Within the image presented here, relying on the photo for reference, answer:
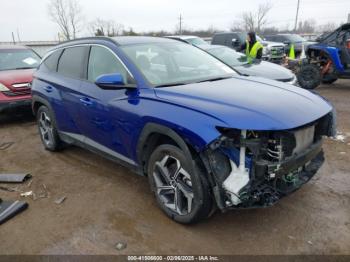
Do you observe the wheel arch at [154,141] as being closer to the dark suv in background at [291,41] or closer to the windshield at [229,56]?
the windshield at [229,56]

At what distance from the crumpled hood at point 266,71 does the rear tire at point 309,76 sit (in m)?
3.05

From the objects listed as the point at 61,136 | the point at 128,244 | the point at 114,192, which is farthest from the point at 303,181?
the point at 61,136

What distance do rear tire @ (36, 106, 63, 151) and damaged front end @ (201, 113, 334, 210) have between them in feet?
10.7

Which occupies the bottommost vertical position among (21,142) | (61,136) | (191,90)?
(21,142)

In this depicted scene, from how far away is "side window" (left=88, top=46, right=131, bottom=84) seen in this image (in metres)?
3.74

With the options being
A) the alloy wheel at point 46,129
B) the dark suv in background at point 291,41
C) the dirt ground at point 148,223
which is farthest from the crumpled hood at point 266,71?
the dark suv in background at point 291,41

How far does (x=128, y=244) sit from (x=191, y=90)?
1.57 m

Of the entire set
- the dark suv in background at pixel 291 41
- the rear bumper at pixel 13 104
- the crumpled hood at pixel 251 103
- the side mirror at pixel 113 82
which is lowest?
the rear bumper at pixel 13 104

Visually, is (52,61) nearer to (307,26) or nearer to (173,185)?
(173,185)

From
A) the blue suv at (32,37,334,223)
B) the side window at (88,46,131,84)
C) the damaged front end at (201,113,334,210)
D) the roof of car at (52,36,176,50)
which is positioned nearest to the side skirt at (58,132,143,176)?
the blue suv at (32,37,334,223)

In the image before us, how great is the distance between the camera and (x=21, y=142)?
249 inches

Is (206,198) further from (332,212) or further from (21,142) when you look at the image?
(21,142)

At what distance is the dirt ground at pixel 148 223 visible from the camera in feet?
9.84

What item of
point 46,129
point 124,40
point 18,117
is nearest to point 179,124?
point 124,40
